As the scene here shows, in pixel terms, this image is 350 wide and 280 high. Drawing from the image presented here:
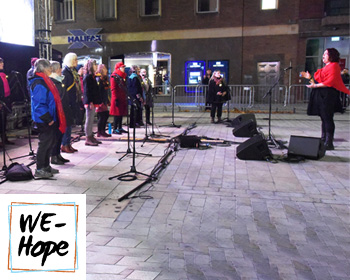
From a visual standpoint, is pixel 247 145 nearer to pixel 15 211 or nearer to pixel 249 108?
pixel 15 211

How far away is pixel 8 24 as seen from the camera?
9703 millimetres

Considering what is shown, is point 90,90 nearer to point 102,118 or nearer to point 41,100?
point 102,118

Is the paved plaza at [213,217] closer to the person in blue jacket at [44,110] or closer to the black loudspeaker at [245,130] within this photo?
the person in blue jacket at [44,110]

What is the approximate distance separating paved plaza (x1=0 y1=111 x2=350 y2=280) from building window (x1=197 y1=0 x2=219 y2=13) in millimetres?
14017

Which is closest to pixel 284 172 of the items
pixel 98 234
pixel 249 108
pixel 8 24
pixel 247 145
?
pixel 247 145

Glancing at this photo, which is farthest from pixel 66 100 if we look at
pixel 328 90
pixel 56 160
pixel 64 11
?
pixel 64 11

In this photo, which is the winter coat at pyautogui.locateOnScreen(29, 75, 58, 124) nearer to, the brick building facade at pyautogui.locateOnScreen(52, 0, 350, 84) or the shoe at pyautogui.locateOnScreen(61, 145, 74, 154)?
the shoe at pyautogui.locateOnScreen(61, 145, 74, 154)

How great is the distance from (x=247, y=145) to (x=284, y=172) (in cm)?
110

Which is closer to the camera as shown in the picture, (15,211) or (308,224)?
(15,211)

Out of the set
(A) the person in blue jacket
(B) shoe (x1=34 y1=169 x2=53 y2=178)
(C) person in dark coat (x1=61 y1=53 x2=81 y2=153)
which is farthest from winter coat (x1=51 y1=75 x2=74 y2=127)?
(B) shoe (x1=34 y1=169 x2=53 y2=178)

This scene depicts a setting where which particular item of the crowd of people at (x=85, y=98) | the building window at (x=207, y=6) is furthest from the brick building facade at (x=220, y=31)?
the crowd of people at (x=85, y=98)

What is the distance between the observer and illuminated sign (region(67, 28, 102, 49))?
20.6m

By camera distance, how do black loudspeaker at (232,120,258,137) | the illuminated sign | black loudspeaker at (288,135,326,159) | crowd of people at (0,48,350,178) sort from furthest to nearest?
1. the illuminated sign
2. black loudspeaker at (232,120,258,137)
3. black loudspeaker at (288,135,326,159)
4. crowd of people at (0,48,350,178)

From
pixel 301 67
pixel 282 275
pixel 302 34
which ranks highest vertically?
pixel 302 34
